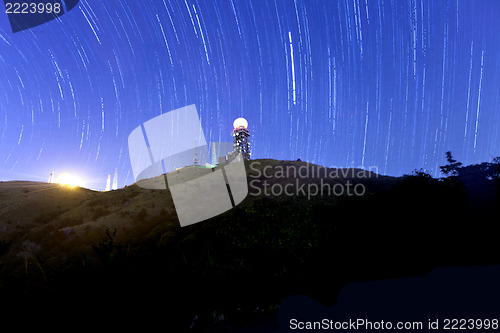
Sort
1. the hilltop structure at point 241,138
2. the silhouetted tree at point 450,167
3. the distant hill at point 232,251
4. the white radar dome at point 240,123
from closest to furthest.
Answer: the distant hill at point 232,251 → the silhouetted tree at point 450,167 → the hilltop structure at point 241,138 → the white radar dome at point 240,123

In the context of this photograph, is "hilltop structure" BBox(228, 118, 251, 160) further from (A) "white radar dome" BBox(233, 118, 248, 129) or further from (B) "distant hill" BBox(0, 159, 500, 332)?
(B) "distant hill" BBox(0, 159, 500, 332)

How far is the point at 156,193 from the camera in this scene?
59.2 feet

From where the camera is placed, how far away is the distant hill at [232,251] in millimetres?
6223

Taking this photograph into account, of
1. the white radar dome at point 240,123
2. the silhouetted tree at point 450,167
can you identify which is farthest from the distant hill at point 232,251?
the white radar dome at point 240,123

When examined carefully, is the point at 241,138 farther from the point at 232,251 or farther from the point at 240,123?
the point at 232,251

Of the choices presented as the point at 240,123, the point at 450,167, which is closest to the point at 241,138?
the point at 240,123

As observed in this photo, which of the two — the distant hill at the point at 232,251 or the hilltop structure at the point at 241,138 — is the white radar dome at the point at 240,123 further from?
the distant hill at the point at 232,251

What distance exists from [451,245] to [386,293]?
4683 mm

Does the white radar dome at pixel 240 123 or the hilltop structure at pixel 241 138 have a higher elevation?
the white radar dome at pixel 240 123

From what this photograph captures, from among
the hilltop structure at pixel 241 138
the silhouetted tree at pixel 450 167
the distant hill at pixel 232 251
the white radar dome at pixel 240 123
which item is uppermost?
the white radar dome at pixel 240 123

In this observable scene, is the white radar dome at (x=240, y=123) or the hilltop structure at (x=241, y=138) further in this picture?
the white radar dome at (x=240, y=123)

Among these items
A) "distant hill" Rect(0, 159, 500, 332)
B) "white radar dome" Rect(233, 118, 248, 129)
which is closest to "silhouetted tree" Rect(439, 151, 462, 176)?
"distant hill" Rect(0, 159, 500, 332)

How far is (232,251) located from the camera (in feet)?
29.9

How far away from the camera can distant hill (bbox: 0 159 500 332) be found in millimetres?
6223
